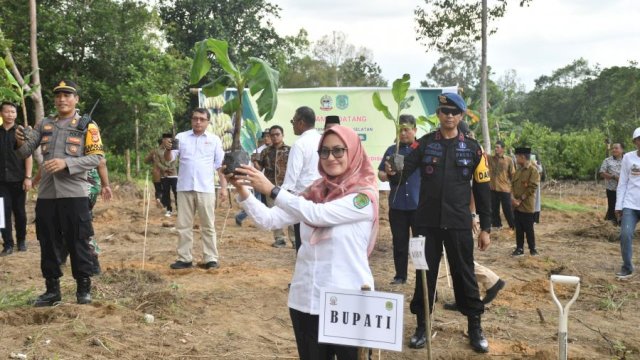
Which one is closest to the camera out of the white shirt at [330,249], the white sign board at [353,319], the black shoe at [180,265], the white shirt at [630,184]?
the white sign board at [353,319]

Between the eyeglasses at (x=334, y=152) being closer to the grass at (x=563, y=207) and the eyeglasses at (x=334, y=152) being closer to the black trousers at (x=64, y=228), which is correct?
the black trousers at (x=64, y=228)

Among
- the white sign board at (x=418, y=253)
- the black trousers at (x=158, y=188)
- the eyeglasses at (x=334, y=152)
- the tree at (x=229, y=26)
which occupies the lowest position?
the black trousers at (x=158, y=188)

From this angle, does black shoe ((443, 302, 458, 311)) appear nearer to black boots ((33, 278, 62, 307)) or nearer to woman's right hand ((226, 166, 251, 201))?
black boots ((33, 278, 62, 307))

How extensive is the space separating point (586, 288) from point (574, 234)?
5.54 metres

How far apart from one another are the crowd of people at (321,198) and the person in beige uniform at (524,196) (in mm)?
19

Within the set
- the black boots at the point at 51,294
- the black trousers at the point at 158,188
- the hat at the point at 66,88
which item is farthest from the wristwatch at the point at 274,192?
the black trousers at the point at 158,188

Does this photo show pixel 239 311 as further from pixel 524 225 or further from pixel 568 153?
pixel 568 153

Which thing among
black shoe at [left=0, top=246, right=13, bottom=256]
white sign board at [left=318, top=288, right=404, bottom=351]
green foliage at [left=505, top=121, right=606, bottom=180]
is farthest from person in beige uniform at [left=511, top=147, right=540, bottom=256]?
green foliage at [left=505, top=121, right=606, bottom=180]

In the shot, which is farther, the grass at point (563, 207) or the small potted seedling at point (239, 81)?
the grass at point (563, 207)

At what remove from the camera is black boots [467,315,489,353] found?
17.0 ft

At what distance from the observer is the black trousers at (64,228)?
221 inches

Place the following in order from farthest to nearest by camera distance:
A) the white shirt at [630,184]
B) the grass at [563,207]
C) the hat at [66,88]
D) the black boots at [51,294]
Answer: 1. the grass at [563,207]
2. the white shirt at [630,184]
3. the black boots at [51,294]
4. the hat at [66,88]

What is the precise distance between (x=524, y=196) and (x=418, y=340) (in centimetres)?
543

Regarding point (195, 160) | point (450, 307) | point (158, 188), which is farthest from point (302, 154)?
point (158, 188)
